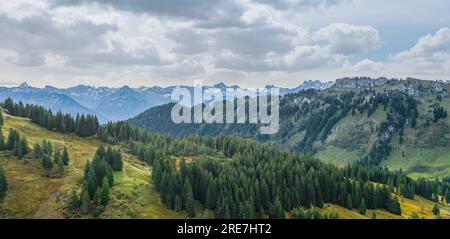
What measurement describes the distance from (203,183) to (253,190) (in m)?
18.9

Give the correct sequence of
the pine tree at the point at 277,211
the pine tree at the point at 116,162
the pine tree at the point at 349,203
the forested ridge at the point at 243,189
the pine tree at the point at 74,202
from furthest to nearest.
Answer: the pine tree at the point at 349,203 → the pine tree at the point at 116,162 → the pine tree at the point at 277,211 → the forested ridge at the point at 243,189 → the pine tree at the point at 74,202

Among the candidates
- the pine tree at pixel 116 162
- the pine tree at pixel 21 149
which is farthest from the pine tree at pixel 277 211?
the pine tree at pixel 21 149

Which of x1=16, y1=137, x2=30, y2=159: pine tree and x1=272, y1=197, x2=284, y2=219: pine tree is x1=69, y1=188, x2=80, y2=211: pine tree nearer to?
x1=16, y1=137, x2=30, y2=159: pine tree

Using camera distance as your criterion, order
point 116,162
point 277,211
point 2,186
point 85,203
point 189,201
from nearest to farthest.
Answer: point 85,203 → point 2,186 → point 189,201 → point 277,211 → point 116,162

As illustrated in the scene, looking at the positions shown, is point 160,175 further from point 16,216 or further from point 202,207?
point 16,216

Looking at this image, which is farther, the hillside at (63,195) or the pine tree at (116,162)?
the pine tree at (116,162)

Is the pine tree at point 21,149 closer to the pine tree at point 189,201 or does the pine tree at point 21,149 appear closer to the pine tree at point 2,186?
the pine tree at point 2,186

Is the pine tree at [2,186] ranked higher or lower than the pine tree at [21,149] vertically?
lower

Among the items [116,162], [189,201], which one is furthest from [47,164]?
[189,201]

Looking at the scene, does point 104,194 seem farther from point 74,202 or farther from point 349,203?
point 349,203

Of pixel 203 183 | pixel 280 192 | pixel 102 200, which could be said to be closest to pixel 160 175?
pixel 203 183

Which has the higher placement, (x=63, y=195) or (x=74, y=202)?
(x=63, y=195)

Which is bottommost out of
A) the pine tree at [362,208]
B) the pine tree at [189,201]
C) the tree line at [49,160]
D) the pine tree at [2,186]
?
the pine tree at [362,208]

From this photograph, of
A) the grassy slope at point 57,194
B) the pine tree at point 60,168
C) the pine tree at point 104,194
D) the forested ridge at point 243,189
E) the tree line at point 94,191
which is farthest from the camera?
the pine tree at point 60,168
